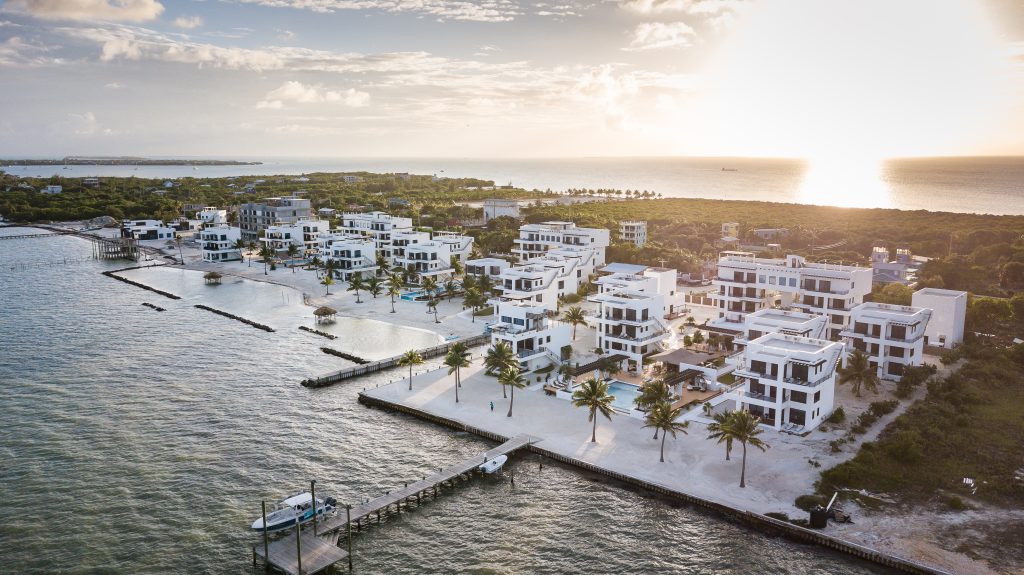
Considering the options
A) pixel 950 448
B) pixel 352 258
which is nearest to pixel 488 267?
pixel 352 258

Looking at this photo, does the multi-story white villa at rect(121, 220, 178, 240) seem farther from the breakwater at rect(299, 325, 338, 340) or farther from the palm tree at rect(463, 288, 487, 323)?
the palm tree at rect(463, 288, 487, 323)

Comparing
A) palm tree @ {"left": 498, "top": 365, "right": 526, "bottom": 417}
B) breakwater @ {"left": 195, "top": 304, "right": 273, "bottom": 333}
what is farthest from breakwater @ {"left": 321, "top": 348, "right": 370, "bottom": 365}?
palm tree @ {"left": 498, "top": 365, "right": 526, "bottom": 417}

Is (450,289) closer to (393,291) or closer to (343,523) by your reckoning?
(393,291)

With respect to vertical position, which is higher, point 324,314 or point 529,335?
point 529,335

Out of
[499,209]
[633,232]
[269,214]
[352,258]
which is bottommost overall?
[352,258]

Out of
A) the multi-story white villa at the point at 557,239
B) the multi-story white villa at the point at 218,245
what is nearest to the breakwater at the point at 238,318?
the multi-story white villa at the point at 218,245

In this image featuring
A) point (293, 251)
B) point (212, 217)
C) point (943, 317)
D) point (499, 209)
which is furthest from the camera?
point (499, 209)

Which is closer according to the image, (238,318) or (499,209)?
(238,318)
